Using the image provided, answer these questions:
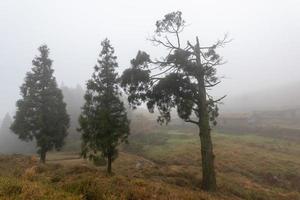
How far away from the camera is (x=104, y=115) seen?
2473 cm

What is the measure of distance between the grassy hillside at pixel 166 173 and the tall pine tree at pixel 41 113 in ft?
11.0

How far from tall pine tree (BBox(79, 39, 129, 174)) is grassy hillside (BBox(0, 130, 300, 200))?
1891mm

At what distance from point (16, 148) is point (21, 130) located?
48.7m

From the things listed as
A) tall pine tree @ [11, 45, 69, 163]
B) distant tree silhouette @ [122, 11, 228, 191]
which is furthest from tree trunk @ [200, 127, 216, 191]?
tall pine tree @ [11, 45, 69, 163]

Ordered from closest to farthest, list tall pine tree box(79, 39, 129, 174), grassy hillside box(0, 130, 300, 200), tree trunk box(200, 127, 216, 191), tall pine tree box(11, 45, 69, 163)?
grassy hillside box(0, 130, 300, 200) < tree trunk box(200, 127, 216, 191) < tall pine tree box(79, 39, 129, 174) < tall pine tree box(11, 45, 69, 163)

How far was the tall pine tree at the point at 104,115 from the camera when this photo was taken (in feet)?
80.9

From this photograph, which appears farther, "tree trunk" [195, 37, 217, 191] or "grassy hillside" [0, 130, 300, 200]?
"tree trunk" [195, 37, 217, 191]

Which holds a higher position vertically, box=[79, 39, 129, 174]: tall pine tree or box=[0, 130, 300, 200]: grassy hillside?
box=[79, 39, 129, 174]: tall pine tree

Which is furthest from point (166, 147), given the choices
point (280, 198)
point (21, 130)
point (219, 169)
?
point (280, 198)

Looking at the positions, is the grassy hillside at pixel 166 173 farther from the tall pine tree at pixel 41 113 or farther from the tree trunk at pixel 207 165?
the tall pine tree at pixel 41 113

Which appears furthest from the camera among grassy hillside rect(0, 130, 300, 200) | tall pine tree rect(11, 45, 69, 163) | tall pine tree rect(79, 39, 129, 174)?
tall pine tree rect(11, 45, 69, 163)

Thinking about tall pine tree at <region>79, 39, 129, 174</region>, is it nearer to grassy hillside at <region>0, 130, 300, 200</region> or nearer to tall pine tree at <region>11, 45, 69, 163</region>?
grassy hillside at <region>0, 130, 300, 200</region>

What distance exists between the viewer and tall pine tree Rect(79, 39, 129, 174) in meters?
24.7

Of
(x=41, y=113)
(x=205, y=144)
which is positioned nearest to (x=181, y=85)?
(x=205, y=144)
